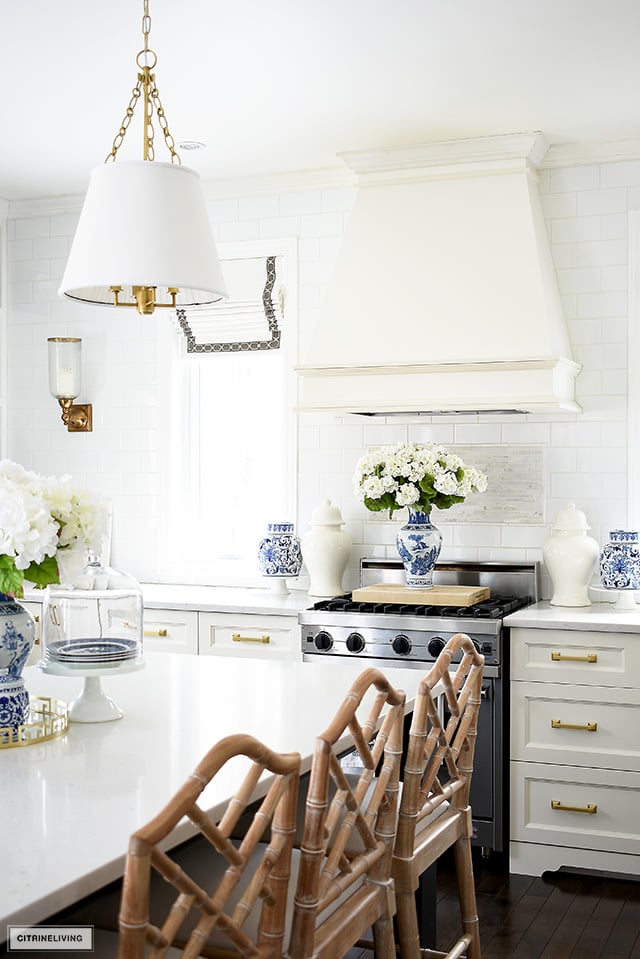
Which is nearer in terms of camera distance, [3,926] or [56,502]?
[3,926]

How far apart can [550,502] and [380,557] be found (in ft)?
2.71

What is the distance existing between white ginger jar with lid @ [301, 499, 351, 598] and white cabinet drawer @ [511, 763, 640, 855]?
1.23 meters

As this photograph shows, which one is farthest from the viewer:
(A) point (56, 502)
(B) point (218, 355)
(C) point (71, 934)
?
(B) point (218, 355)

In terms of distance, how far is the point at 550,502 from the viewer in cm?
471

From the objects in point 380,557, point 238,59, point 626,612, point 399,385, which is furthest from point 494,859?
point 238,59

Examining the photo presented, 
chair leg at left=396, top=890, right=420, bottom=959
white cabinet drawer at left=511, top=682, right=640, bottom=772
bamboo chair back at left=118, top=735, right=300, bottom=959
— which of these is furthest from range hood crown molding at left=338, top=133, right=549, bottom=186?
bamboo chair back at left=118, top=735, right=300, bottom=959

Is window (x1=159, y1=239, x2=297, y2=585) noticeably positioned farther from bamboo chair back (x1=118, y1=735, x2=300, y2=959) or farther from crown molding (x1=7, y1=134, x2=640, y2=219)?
bamboo chair back (x1=118, y1=735, x2=300, y2=959)

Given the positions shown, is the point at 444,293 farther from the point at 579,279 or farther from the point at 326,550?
the point at 326,550

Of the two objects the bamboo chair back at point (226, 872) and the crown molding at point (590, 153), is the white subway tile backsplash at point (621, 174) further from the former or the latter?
the bamboo chair back at point (226, 872)

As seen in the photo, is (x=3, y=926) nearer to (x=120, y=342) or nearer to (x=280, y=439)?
(x=280, y=439)

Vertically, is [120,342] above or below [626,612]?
above

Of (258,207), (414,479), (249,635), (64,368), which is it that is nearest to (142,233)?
(414,479)

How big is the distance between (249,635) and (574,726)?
4.56ft

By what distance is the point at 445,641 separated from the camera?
409cm
